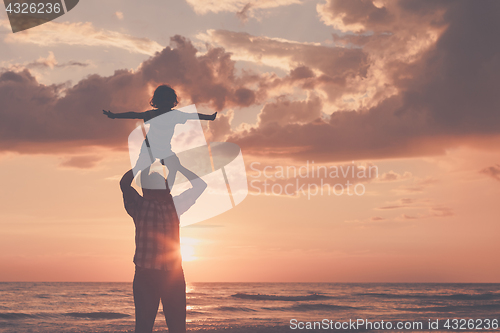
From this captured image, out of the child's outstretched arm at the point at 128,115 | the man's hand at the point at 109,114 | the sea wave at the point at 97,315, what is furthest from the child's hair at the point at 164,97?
the sea wave at the point at 97,315

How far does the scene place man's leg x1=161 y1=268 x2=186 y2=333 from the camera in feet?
7.53

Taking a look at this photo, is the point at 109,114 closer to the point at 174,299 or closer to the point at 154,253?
the point at 154,253

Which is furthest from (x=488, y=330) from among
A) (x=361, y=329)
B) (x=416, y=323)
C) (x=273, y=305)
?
(x=273, y=305)

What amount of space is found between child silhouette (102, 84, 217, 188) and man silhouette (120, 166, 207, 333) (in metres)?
0.07

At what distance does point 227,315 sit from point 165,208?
84.2 feet

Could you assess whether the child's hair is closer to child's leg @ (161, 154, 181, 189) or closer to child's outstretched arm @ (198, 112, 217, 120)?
child's outstretched arm @ (198, 112, 217, 120)

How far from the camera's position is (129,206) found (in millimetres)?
2301

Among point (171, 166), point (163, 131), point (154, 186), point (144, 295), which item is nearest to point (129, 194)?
point (154, 186)

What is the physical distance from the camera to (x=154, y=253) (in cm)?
227

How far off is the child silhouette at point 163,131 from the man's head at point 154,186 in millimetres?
39

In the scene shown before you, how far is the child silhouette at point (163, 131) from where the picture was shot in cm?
231

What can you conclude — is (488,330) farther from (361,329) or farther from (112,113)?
(112,113)

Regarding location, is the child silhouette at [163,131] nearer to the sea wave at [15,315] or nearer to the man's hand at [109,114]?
the man's hand at [109,114]

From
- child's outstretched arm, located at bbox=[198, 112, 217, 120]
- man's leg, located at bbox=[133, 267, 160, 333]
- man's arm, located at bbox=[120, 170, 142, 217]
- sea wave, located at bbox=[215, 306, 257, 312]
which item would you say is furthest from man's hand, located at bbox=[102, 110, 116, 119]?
sea wave, located at bbox=[215, 306, 257, 312]
